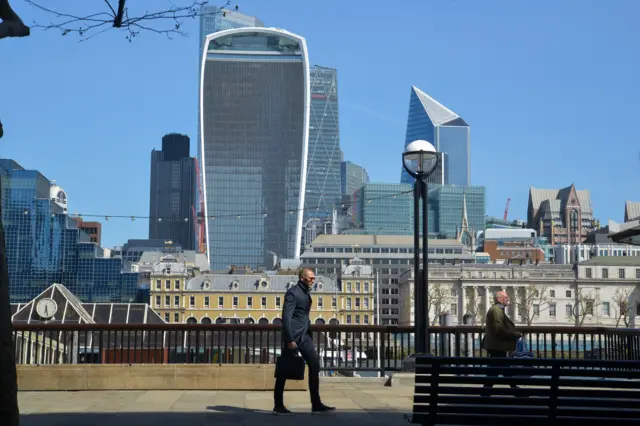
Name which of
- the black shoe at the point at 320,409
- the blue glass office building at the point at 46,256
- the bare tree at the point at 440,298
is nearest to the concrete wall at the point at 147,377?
the black shoe at the point at 320,409

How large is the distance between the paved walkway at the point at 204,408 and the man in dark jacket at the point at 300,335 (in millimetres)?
203

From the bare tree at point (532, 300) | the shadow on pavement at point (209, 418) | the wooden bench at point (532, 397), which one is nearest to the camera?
the wooden bench at point (532, 397)

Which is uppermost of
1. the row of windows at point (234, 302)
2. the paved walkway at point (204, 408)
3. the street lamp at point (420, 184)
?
the street lamp at point (420, 184)

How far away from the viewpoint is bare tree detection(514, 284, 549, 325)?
141 m

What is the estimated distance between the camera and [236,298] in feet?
474

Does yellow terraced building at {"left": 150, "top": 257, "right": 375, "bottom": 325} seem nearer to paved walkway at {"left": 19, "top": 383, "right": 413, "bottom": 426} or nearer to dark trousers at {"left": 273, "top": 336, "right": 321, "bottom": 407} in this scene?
paved walkway at {"left": 19, "top": 383, "right": 413, "bottom": 426}

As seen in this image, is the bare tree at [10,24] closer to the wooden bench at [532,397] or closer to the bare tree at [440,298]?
the wooden bench at [532,397]

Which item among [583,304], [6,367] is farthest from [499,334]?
[583,304]

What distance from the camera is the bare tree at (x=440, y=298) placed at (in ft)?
459

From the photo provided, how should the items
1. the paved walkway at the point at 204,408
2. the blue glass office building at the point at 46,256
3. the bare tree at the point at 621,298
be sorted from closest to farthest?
1. the paved walkway at the point at 204,408
2. the bare tree at the point at 621,298
3. the blue glass office building at the point at 46,256

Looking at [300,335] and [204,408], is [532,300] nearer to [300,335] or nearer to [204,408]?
[204,408]

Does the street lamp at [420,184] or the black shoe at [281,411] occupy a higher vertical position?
the street lamp at [420,184]

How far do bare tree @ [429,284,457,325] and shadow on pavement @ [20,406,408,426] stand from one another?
125280 mm

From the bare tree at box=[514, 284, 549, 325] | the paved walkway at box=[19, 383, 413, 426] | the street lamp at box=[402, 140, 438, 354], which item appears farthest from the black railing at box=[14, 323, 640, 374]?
the bare tree at box=[514, 284, 549, 325]
